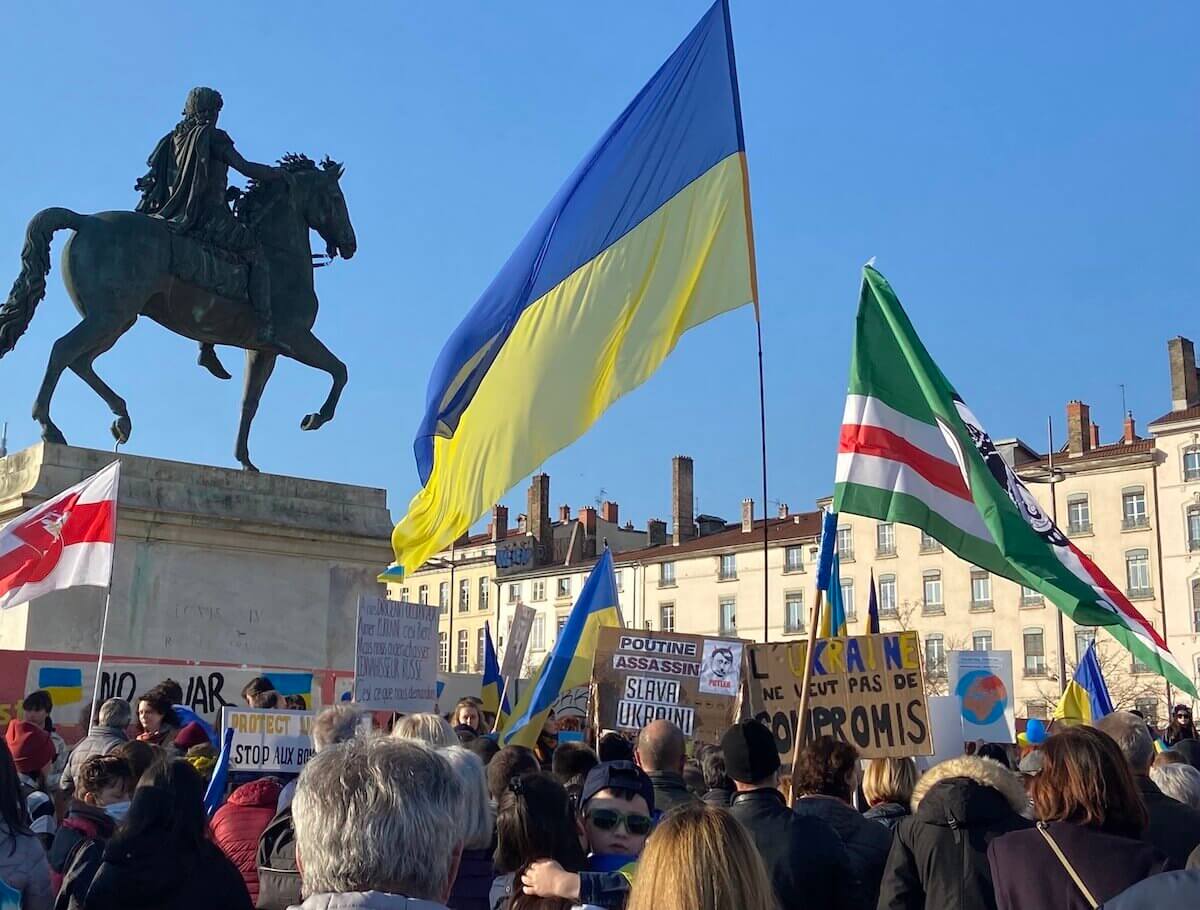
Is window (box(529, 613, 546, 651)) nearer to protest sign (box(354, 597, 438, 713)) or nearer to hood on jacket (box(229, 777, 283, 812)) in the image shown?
protest sign (box(354, 597, 438, 713))

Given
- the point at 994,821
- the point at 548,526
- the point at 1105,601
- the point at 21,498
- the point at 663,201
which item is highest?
the point at 548,526

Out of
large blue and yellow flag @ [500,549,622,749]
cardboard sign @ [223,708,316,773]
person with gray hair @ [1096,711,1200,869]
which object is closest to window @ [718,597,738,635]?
large blue and yellow flag @ [500,549,622,749]

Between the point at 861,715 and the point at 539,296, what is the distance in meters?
3.25

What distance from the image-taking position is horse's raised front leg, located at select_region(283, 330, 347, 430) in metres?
15.5

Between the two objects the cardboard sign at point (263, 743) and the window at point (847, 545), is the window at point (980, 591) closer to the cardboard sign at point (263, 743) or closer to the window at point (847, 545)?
the window at point (847, 545)

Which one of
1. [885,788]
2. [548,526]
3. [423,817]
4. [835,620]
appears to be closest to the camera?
[423,817]

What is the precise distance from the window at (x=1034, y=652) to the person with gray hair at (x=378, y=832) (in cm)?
7058

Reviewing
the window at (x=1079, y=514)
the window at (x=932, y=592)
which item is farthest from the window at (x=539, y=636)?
the window at (x=1079, y=514)

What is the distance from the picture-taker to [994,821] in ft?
16.7

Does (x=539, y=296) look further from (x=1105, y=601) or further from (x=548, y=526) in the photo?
(x=548, y=526)

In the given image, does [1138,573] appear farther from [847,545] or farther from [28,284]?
[28,284]

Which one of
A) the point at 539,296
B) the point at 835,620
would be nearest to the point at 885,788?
the point at 539,296

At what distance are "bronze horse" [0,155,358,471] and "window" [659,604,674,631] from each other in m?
70.1

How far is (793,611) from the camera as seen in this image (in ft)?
267
